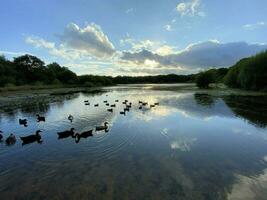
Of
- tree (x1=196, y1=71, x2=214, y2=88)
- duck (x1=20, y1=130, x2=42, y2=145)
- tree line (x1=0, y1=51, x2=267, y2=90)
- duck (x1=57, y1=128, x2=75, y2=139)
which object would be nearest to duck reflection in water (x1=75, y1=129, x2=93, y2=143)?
duck (x1=57, y1=128, x2=75, y2=139)

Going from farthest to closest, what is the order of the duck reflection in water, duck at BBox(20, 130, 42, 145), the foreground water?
the duck reflection in water < duck at BBox(20, 130, 42, 145) < the foreground water

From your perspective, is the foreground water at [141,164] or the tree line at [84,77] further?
the tree line at [84,77]

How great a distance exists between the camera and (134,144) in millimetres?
13023

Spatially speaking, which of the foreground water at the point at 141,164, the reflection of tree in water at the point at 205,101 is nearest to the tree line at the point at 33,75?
the reflection of tree in water at the point at 205,101

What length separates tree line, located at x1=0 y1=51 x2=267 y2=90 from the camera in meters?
52.3

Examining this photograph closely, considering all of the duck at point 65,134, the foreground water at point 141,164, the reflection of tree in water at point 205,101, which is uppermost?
the duck at point 65,134

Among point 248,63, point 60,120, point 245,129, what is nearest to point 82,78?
point 248,63

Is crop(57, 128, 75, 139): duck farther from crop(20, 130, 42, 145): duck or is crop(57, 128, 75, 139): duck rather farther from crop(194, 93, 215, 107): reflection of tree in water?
crop(194, 93, 215, 107): reflection of tree in water

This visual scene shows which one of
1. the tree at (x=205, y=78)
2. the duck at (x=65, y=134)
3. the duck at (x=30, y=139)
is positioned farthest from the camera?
the tree at (x=205, y=78)

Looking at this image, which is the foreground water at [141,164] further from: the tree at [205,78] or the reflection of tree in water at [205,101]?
the tree at [205,78]

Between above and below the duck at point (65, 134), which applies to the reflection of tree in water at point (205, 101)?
below

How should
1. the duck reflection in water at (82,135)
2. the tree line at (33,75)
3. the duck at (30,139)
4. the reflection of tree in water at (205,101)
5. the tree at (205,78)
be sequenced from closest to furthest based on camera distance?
the duck at (30,139)
the duck reflection in water at (82,135)
the reflection of tree in water at (205,101)
the tree at (205,78)
the tree line at (33,75)

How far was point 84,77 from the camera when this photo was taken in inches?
4651

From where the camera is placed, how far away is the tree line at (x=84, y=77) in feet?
172
